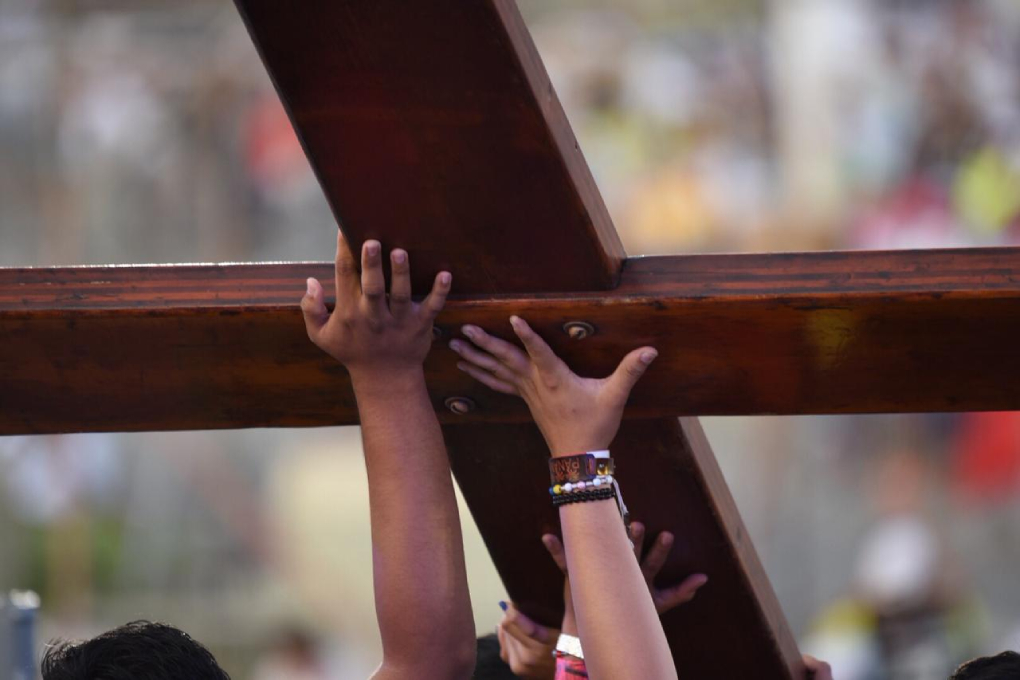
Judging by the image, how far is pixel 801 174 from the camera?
6.02 meters

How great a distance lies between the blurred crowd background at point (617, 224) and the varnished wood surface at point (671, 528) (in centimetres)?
391

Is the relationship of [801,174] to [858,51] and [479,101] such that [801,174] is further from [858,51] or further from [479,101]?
[479,101]

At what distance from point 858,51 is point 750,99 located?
1.78 feet

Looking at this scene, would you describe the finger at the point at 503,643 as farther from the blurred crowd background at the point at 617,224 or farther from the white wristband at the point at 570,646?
the blurred crowd background at the point at 617,224

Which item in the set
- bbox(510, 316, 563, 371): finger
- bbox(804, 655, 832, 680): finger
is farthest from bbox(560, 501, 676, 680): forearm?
bbox(804, 655, 832, 680): finger

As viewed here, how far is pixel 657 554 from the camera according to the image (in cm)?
130

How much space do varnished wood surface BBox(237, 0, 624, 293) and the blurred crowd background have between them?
4.44m

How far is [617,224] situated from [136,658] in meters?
4.98

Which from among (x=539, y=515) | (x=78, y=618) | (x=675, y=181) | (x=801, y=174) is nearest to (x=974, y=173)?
(x=801, y=174)

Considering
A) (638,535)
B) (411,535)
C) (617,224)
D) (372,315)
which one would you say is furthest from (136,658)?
(617,224)

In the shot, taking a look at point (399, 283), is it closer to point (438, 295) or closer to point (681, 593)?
point (438, 295)

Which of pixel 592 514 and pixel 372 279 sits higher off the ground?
pixel 372 279

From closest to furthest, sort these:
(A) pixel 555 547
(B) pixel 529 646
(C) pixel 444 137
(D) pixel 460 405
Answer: (C) pixel 444 137
(D) pixel 460 405
(A) pixel 555 547
(B) pixel 529 646

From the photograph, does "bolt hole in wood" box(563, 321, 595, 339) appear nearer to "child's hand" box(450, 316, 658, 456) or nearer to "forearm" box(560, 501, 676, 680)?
"child's hand" box(450, 316, 658, 456)
